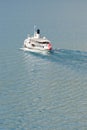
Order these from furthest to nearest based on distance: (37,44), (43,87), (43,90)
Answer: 1. (37,44)
2. (43,87)
3. (43,90)

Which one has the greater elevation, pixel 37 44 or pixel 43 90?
pixel 37 44

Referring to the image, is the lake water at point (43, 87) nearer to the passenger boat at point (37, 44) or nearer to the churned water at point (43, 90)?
the churned water at point (43, 90)

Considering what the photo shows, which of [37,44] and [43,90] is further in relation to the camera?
[37,44]

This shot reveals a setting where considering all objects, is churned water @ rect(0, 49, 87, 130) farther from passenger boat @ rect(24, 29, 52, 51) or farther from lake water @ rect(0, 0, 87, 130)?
passenger boat @ rect(24, 29, 52, 51)

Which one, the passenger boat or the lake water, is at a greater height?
the passenger boat

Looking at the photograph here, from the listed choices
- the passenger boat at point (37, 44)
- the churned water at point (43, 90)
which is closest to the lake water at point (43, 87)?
the churned water at point (43, 90)

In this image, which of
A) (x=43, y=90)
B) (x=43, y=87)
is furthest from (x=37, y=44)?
(x=43, y=90)

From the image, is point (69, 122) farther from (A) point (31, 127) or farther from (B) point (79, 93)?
(B) point (79, 93)

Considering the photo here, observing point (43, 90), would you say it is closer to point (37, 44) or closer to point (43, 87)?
point (43, 87)

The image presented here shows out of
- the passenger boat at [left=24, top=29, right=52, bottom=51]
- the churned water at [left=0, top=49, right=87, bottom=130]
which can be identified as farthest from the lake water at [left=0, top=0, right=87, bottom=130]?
the passenger boat at [left=24, top=29, right=52, bottom=51]
